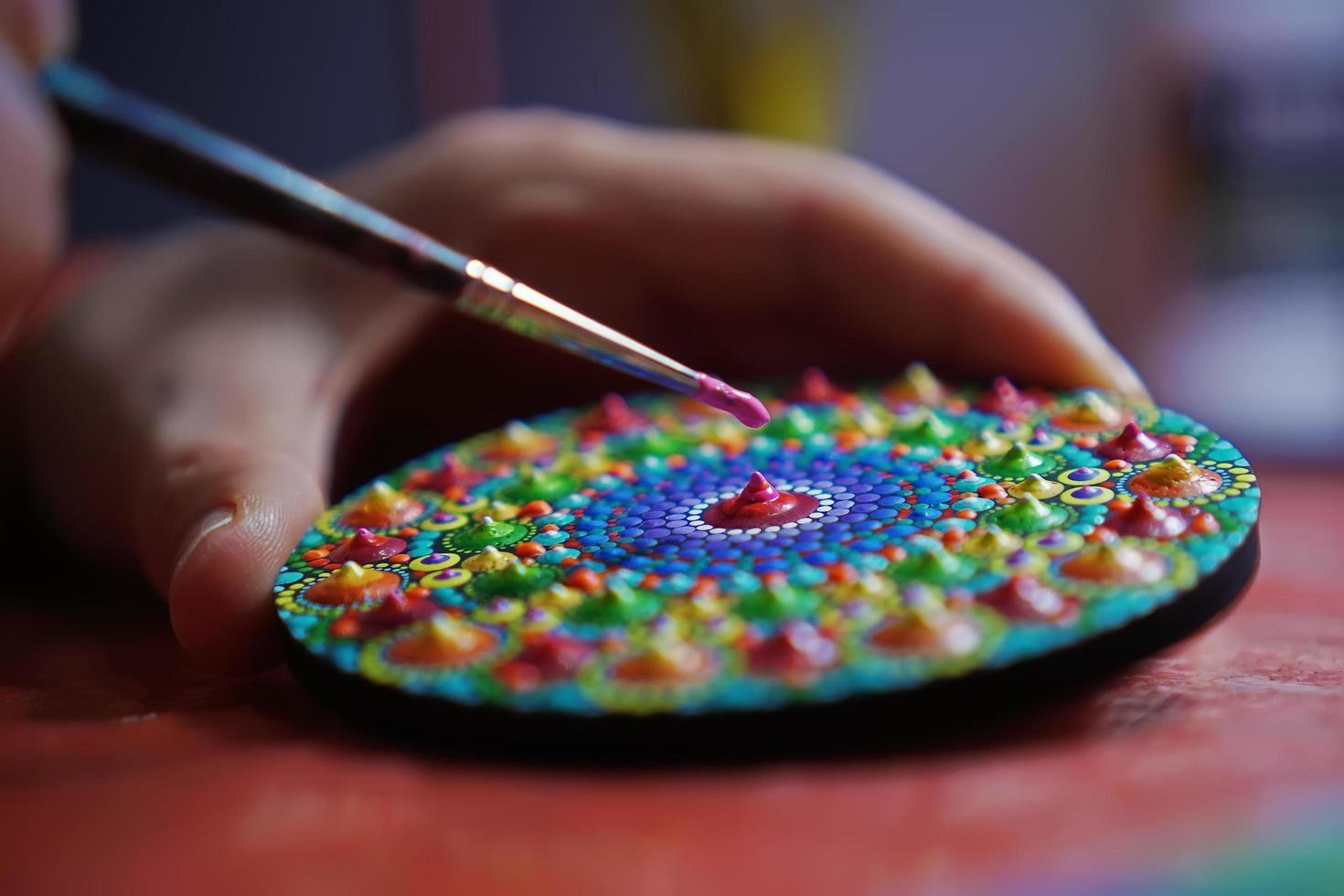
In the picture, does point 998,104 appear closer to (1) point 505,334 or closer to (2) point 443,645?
(1) point 505,334

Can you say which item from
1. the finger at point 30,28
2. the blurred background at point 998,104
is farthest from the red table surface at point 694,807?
the blurred background at point 998,104

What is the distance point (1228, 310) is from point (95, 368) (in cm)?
163

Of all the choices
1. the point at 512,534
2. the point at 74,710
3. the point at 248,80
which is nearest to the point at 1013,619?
the point at 512,534

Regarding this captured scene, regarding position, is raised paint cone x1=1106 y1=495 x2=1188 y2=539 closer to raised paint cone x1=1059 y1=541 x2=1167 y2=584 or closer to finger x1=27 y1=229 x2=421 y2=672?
raised paint cone x1=1059 y1=541 x2=1167 y2=584

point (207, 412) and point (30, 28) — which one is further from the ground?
point (30, 28)

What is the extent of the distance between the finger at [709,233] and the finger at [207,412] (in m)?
0.08

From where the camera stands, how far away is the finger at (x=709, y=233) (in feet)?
2.13

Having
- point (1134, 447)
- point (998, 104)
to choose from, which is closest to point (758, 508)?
point (1134, 447)

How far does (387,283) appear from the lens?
68 centimetres

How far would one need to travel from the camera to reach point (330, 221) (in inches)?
20.6

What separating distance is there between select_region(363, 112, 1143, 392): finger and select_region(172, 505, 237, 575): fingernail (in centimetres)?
27

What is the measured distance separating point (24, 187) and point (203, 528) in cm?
14

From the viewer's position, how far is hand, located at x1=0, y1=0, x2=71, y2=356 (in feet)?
1.50

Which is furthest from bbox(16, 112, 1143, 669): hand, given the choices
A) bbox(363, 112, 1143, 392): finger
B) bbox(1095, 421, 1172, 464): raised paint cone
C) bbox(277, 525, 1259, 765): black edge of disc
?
bbox(277, 525, 1259, 765): black edge of disc
